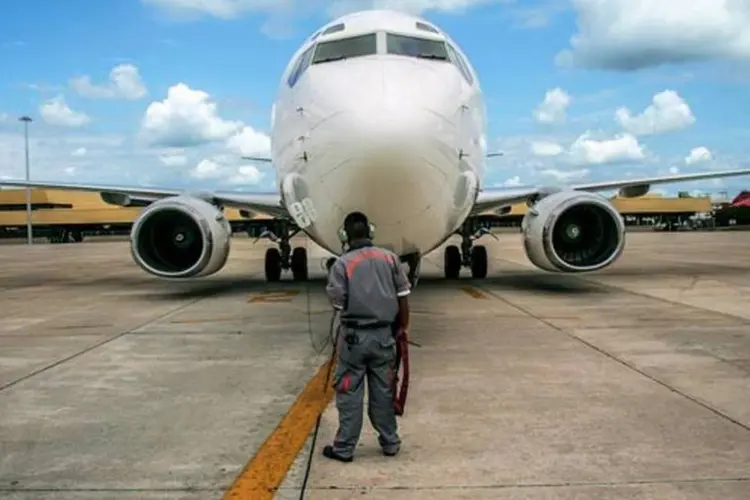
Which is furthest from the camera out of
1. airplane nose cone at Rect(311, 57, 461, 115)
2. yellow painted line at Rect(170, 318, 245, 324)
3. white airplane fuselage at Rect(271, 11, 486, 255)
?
yellow painted line at Rect(170, 318, 245, 324)

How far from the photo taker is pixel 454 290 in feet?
47.3

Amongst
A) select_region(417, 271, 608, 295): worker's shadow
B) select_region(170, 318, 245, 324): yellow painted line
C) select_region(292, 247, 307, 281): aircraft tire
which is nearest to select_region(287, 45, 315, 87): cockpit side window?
select_region(170, 318, 245, 324): yellow painted line

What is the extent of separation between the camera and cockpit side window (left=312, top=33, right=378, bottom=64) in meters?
8.86

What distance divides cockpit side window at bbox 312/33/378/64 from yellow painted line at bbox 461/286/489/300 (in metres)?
5.26

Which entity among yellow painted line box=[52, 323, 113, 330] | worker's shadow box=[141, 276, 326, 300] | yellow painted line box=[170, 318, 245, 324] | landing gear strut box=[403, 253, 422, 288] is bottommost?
yellow painted line box=[52, 323, 113, 330]

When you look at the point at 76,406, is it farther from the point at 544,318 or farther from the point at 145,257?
the point at 145,257

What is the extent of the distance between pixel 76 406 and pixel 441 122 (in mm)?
4108

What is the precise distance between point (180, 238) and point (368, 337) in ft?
32.6

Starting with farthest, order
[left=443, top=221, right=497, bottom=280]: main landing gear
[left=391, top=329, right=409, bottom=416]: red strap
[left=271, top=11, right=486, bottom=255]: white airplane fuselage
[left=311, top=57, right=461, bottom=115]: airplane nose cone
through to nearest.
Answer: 1. [left=443, top=221, right=497, bottom=280]: main landing gear
2. [left=311, top=57, right=461, bottom=115]: airplane nose cone
3. [left=271, top=11, right=486, bottom=255]: white airplane fuselage
4. [left=391, top=329, right=409, bottom=416]: red strap

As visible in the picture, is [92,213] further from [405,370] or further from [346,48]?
[405,370]

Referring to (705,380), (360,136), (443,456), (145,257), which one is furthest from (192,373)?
(145,257)

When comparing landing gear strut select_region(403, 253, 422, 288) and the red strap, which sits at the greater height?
landing gear strut select_region(403, 253, 422, 288)

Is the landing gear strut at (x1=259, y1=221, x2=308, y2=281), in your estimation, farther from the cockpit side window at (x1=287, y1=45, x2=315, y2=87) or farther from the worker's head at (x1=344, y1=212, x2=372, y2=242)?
the worker's head at (x1=344, y1=212, x2=372, y2=242)

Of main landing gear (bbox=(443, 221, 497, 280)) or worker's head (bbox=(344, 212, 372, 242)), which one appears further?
main landing gear (bbox=(443, 221, 497, 280))
